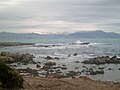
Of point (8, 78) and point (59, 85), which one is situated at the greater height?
point (8, 78)

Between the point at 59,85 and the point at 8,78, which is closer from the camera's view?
the point at 8,78

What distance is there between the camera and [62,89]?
14211 millimetres

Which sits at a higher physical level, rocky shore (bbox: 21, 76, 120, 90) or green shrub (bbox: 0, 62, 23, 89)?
green shrub (bbox: 0, 62, 23, 89)

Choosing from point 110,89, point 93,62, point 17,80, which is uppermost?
point 17,80

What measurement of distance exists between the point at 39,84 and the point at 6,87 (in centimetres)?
228

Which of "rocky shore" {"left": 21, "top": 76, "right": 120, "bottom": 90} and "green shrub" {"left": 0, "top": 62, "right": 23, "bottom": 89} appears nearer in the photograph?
"green shrub" {"left": 0, "top": 62, "right": 23, "bottom": 89}

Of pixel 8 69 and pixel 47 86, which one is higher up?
pixel 8 69

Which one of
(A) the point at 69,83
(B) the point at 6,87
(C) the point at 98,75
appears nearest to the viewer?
(B) the point at 6,87

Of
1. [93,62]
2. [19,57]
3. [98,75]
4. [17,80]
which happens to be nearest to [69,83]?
[17,80]

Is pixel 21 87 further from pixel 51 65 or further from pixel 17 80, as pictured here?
pixel 51 65

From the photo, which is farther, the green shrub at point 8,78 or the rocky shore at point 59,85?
the rocky shore at point 59,85

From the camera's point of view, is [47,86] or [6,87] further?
[47,86]

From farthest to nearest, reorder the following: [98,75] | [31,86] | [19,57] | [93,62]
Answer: [19,57]
[93,62]
[98,75]
[31,86]

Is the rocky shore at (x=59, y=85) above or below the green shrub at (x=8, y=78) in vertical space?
below
